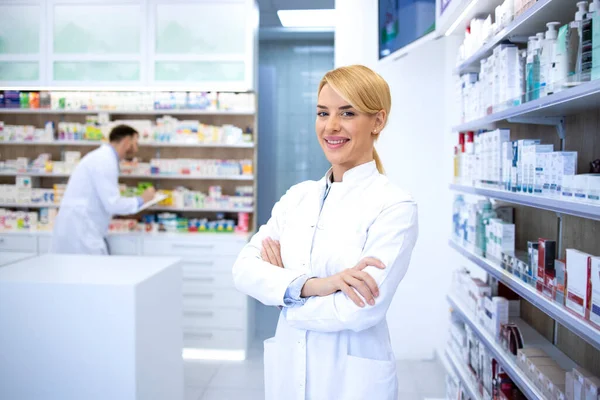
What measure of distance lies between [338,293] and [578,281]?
77cm

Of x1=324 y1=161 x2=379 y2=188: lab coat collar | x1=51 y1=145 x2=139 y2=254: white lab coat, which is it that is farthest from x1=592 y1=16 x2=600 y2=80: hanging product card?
x1=51 y1=145 x2=139 y2=254: white lab coat

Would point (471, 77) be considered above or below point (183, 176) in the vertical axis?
above

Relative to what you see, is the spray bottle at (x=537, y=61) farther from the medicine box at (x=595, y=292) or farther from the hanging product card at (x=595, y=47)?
the medicine box at (x=595, y=292)

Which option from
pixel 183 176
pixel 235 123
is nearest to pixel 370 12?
pixel 235 123

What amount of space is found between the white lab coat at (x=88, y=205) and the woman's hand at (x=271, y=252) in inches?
127

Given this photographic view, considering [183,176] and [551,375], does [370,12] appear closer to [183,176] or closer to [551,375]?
[183,176]

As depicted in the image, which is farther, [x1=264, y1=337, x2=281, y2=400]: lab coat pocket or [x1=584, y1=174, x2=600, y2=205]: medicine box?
[x1=264, y1=337, x2=281, y2=400]: lab coat pocket

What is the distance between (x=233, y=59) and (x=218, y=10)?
0.49m

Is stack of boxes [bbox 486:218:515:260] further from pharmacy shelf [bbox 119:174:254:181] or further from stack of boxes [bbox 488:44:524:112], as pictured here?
pharmacy shelf [bbox 119:174:254:181]

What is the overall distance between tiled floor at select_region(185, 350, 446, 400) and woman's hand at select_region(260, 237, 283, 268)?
98.4 inches

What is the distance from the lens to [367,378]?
159 centimetres

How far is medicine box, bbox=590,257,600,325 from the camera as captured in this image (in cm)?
153

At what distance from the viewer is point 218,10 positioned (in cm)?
505

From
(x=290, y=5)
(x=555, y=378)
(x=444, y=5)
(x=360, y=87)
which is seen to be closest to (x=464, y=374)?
(x=555, y=378)
